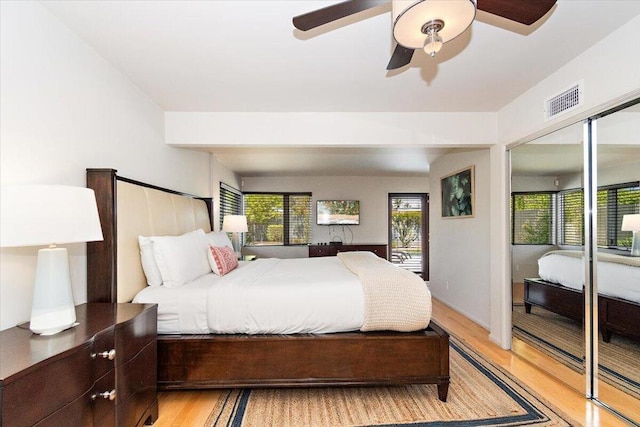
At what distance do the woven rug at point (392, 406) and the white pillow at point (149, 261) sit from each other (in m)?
0.99

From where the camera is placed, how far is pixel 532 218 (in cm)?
273

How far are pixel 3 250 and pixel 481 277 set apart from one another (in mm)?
4147

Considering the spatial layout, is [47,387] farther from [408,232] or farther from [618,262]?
[408,232]

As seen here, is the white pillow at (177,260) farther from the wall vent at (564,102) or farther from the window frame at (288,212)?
the window frame at (288,212)

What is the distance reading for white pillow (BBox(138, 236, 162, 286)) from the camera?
2.27 metres

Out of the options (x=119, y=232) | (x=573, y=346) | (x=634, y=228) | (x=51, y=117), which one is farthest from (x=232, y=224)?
(x=634, y=228)

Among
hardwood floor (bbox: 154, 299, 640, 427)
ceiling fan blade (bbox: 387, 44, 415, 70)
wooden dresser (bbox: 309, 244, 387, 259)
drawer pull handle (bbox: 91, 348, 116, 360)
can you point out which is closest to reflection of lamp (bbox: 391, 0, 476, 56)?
ceiling fan blade (bbox: 387, 44, 415, 70)

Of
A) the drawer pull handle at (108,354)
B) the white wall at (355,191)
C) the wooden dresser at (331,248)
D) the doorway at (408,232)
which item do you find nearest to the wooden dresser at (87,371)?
the drawer pull handle at (108,354)

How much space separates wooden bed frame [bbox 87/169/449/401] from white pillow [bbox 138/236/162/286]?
20cm

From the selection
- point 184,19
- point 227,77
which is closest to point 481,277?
point 227,77

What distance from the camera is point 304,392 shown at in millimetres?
2238

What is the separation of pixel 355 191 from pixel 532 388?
499cm

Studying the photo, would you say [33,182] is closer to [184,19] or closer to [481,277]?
[184,19]

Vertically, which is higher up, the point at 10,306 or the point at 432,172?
the point at 432,172
